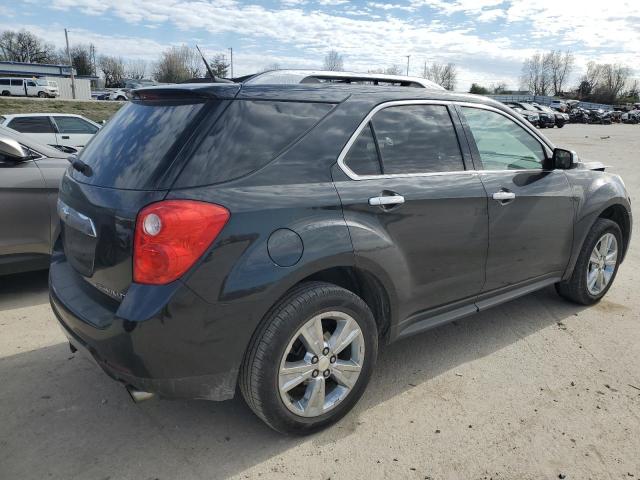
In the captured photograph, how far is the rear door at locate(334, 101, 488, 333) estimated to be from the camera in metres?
2.78

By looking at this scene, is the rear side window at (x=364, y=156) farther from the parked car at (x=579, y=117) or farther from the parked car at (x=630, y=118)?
the parked car at (x=630, y=118)

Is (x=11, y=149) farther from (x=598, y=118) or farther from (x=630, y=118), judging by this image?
(x=630, y=118)

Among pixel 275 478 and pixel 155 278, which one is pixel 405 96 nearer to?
pixel 155 278

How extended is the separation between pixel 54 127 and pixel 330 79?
10.8 metres

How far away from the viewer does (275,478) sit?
245cm

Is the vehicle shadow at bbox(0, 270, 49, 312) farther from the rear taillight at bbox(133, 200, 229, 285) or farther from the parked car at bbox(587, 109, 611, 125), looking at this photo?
the parked car at bbox(587, 109, 611, 125)

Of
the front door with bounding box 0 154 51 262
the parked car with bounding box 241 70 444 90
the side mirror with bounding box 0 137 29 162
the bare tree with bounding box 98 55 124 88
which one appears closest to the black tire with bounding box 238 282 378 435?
the parked car with bounding box 241 70 444 90

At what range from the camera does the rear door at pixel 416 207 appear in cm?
278

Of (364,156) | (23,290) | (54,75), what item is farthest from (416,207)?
(54,75)

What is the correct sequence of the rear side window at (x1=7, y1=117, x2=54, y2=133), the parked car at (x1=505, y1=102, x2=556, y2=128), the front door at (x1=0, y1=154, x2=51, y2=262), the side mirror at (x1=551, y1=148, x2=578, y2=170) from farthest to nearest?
the parked car at (x1=505, y1=102, x2=556, y2=128)
the rear side window at (x1=7, y1=117, x2=54, y2=133)
the front door at (x1=0, y1=154, x2=51, y2=262)
the side mirror at (x1=551, y1=148, x2=578, y2=170)

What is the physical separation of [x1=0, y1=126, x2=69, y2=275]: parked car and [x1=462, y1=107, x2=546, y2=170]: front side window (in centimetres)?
345

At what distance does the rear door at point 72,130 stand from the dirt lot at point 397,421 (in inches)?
363

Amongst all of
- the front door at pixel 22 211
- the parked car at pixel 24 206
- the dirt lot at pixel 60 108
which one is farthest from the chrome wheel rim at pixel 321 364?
the dirt lot at pixel 60 108

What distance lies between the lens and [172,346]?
7.45ft
